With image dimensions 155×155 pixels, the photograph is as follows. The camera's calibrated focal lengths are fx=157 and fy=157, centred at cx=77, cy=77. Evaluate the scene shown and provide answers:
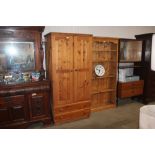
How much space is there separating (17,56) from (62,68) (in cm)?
87

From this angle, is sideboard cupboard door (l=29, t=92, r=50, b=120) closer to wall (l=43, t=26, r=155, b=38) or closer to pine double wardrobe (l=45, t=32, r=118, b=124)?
pine double wardrobe (l=45, t=32, r=118, b=124)

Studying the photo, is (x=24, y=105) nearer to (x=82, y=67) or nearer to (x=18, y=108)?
(x=18, y=108)

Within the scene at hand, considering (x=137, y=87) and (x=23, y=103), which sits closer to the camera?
(x=23, y=103)

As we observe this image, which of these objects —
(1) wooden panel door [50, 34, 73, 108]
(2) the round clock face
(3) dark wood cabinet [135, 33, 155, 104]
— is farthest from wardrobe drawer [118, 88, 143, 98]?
(1) wooden panel door [50, 34, 73, 108]

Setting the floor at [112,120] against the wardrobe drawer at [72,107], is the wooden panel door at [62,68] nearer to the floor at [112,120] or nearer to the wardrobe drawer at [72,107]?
the wardrobe drawer at [72,107]

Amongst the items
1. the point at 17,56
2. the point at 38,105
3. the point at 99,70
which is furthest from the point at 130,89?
the point at 17,56

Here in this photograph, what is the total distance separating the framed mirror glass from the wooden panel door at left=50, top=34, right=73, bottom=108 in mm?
545
